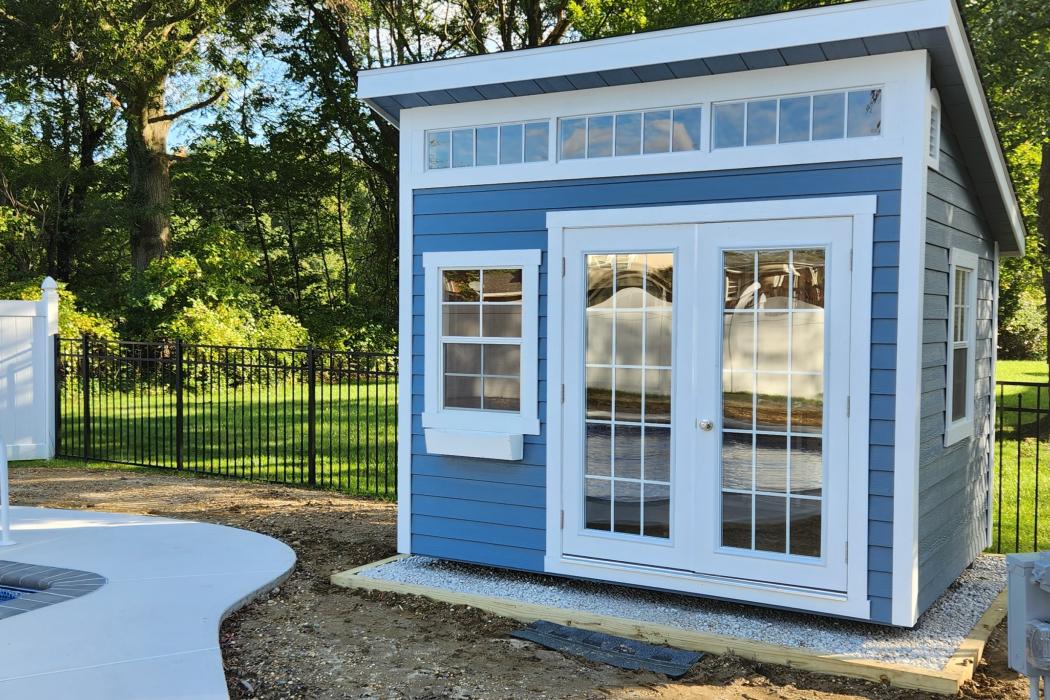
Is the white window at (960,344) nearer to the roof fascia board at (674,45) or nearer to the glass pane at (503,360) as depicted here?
the roof fascia board at (674,45)

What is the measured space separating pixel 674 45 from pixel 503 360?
2.06 meters

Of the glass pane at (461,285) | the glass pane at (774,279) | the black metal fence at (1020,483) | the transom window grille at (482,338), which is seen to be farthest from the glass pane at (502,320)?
the black metal fence at (1020,483)

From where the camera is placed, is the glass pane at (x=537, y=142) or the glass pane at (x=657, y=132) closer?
the glass pane at (x=657, y=132)

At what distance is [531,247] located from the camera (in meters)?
5.59

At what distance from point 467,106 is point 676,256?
5.61 ft

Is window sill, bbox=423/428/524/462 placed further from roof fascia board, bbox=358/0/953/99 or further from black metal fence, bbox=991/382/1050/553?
black metal fence, bbox=991/382/1050/553

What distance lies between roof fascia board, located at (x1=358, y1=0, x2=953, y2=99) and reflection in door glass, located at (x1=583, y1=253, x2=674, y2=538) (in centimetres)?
109

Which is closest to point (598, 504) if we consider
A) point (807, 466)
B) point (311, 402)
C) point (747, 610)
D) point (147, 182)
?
point (747, 610)

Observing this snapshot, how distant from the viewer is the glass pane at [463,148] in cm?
584

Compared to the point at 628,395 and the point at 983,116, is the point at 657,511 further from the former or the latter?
the point at 983,116

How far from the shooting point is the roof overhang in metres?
4.44

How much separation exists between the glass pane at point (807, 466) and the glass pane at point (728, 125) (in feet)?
5.32

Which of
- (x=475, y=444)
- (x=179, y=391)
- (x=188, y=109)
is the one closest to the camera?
(x=475, y=444)

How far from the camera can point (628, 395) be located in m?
5.28
